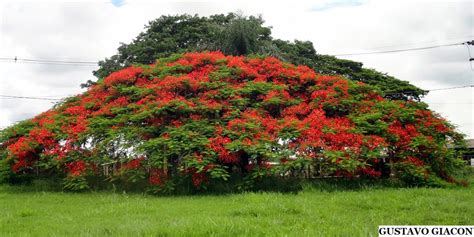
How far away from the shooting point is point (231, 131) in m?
11.9

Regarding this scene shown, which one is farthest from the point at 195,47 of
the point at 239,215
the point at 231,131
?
the point at 239,215

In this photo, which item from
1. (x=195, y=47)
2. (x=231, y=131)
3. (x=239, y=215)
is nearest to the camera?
(x=239, y=215)

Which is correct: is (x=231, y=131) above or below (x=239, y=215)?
above

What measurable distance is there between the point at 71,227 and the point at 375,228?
4.73m

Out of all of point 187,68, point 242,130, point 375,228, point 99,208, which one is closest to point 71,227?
point 99,208

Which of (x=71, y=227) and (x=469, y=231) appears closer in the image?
(x=469, y=231)

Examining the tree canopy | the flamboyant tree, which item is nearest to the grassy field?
the flamboyant tree

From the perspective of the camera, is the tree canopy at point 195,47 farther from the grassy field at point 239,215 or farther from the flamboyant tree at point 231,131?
the grassy field at point 239,215

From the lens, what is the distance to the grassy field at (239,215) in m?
6.39

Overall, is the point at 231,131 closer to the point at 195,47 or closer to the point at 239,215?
the point at 239,215

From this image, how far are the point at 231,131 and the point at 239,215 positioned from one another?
432 centimetres

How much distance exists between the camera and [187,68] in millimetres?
14922

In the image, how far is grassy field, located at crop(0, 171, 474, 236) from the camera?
252 inches

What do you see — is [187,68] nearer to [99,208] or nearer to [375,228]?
[99,208]
